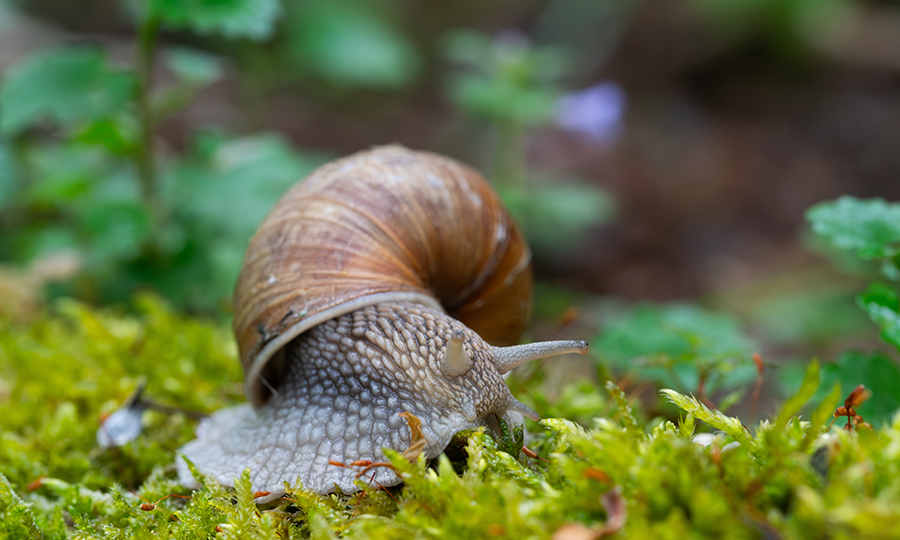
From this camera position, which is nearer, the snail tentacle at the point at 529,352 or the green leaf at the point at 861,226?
the snail tentacle at the point at 529,352

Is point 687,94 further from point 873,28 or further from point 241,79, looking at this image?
point 241,79

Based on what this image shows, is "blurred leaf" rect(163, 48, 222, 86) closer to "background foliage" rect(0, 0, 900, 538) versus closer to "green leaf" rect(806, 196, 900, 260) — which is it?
"background foliage" rect(0, 0, 900, 538)

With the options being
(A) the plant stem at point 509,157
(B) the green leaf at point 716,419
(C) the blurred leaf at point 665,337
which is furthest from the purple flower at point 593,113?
(B) the green leaf at point 716,419

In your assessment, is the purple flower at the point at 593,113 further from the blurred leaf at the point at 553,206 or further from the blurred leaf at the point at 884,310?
the blurred leaf at the point at 884,310

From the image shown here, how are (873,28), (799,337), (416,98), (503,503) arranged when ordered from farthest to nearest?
(416,98) → (873,28) → (799,337) → (503,503)

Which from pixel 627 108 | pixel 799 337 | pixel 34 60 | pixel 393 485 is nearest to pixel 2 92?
pixel 34 60
